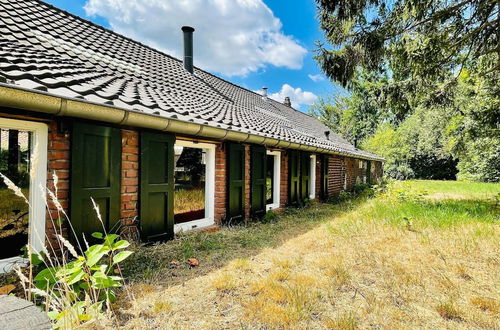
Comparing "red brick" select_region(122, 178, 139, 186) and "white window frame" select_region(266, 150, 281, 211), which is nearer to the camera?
"red brick" select_region(122, 178, 139, 186)

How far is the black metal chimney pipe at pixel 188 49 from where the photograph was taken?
9.28 m

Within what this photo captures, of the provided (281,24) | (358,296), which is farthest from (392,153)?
(358,296)

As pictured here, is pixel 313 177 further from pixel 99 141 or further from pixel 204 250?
pixel 99 141

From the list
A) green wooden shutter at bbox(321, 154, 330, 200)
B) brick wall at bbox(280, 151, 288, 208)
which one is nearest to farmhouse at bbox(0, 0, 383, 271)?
brick wall at bbox(280, 151, 288, 208)

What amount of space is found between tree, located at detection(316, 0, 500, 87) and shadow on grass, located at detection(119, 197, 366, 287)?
3.89m

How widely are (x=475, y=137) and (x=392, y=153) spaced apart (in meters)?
19.9

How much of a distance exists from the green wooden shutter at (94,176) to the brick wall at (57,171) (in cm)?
12

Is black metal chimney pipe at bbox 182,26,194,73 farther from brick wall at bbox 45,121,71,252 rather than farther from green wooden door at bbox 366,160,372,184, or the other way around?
green wooden door at bbox 366,160,372,184

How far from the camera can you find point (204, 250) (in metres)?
4.29

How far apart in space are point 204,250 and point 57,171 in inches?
87.5

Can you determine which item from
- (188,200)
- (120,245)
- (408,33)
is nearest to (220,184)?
(188,200)

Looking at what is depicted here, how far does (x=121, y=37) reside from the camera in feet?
25.9

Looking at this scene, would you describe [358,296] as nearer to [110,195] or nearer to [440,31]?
[110,195]

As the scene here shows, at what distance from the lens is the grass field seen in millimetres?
2467
